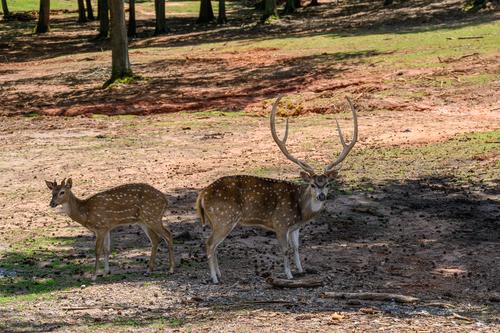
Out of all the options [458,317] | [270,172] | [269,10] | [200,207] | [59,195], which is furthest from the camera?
[269,10]

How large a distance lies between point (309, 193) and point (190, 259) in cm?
210

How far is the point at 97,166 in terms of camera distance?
22.4 meters

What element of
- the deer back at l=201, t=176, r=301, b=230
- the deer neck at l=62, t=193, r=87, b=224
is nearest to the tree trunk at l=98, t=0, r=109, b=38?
the deer neck at l=62, t=193, r=87, b=224

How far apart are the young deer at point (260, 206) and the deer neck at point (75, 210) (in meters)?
1.82

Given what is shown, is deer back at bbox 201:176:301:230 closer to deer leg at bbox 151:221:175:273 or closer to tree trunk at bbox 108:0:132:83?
deer leg at bbox 151:221:175:273

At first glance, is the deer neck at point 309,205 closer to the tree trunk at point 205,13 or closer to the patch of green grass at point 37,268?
the patch of green grass at point 37,268

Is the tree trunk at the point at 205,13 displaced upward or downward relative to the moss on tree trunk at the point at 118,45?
downward

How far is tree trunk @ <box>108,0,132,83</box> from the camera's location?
35.4 m

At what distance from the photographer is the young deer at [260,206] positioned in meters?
13.4

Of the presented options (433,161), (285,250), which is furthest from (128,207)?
(433,161)

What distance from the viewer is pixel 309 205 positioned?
541 inches

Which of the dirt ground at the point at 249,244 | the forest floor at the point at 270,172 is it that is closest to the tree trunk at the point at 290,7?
the forest floor at the point at 270,172

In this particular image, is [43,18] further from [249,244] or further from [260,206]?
[260,206]

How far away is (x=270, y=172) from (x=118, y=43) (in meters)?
16.2
